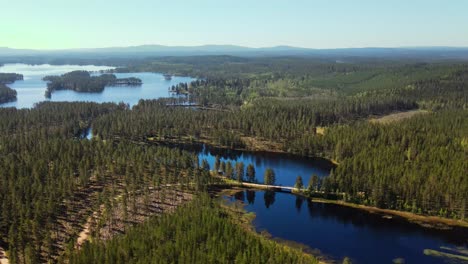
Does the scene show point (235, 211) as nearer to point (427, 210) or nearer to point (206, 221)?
point (206, 221)

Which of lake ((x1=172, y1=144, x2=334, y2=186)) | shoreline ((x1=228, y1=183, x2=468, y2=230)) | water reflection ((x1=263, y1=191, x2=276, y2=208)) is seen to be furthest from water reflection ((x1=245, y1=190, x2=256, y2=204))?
shoreline ((x1=228, y1=183, x2=468, y2=230))

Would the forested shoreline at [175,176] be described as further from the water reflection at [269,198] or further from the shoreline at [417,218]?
the water reflection at [269,198]

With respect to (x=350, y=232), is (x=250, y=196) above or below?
above

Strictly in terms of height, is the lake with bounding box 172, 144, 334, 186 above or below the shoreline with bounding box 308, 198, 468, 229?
above

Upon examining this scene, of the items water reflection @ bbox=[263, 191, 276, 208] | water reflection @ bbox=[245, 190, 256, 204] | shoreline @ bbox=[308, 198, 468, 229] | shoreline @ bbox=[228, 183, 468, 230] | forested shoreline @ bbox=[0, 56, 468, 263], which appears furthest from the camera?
water reflection @ bbox=[245, 190, 256, 204]

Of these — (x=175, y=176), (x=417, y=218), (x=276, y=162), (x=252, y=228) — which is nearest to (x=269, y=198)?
(x=252, y=228)

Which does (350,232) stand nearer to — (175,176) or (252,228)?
(252,228)

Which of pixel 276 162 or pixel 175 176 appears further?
pixel 276 162

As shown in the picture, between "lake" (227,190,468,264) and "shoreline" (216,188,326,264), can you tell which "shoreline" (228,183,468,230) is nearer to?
"lake" (227,190,468,264)
